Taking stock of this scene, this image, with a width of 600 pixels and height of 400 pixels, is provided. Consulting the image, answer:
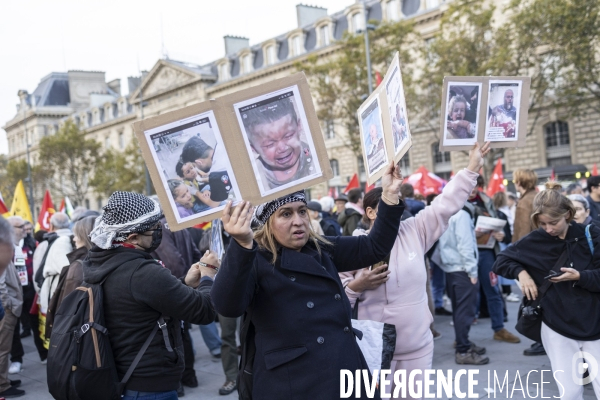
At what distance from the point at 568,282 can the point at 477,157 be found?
4.09 feet

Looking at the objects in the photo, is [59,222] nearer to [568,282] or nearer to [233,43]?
[568,282]

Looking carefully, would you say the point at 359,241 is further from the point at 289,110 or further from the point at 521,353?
the point at 521,353

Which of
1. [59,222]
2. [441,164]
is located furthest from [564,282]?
[441,164]

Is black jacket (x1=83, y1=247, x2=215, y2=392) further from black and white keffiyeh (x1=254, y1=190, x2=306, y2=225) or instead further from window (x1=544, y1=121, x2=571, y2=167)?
window (x1=544, y1=121, x2=571, y2=167)

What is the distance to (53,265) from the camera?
20.9ft

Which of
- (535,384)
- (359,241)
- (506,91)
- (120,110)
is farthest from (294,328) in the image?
(120,110)

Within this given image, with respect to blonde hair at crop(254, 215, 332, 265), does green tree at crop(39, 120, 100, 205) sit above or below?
above

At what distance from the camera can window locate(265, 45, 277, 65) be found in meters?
45.1

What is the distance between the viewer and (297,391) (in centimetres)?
245

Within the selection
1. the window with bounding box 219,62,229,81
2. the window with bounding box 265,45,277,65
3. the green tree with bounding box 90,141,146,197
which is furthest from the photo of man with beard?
the window with bounding box 219,62,229,81

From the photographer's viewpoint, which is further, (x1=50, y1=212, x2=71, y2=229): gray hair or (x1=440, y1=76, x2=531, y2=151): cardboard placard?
(x1=50, y1=212, x2=71, y2=229): gray hair

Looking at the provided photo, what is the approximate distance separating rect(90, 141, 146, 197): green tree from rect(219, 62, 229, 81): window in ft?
32.6

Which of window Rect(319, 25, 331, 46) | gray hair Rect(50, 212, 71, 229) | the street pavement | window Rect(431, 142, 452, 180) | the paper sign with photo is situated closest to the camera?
the paper sign with photo

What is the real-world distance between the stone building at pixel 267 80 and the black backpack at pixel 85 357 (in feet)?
83.3
